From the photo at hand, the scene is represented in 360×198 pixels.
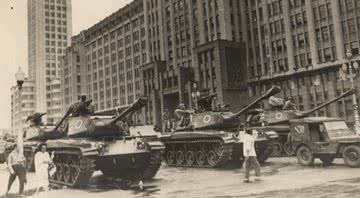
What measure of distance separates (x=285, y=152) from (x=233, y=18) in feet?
133

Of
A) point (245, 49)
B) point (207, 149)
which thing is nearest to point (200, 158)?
point (207, 149)

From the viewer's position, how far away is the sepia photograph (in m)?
15.2

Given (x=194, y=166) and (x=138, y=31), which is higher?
(x=138, y=31)

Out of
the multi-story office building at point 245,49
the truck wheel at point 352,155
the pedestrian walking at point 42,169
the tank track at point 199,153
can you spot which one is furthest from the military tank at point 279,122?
the multi-story office building at point 245,49

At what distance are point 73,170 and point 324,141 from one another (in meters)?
10.5

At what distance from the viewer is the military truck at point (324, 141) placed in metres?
17.6

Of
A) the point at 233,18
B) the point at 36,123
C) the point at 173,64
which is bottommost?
the point at 36,123

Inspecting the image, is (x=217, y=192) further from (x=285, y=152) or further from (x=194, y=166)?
(x=285, y=152)

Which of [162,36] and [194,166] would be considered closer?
[194,166]

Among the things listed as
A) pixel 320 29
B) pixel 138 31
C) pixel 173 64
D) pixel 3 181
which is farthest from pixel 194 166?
pixel 138 31

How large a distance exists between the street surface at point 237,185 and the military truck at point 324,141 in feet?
1.58

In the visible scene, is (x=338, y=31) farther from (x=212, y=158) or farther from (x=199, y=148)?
(x=212, y=158)

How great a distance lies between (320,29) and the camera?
53.8 m

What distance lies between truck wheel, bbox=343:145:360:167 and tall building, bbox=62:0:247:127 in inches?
1327
